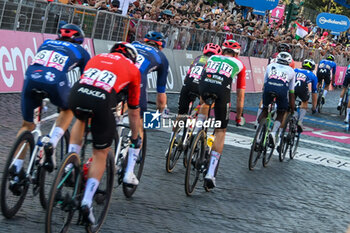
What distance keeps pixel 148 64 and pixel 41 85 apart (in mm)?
1929

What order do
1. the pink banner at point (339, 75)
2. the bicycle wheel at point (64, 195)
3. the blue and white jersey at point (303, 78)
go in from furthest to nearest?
the pink banner at point (339, 75) → the blue and white jersey at point (303, 78) → the bicycle wheel at point (64, 195)

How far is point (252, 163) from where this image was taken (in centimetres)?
1092

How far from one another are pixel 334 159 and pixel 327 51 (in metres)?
27.7

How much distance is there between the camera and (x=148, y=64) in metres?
7.99

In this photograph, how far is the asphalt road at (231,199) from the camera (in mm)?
6734

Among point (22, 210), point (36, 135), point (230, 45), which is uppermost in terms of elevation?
point (230, 45)

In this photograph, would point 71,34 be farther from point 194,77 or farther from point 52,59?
point 194,77

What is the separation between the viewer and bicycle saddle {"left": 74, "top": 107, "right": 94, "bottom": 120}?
554cm

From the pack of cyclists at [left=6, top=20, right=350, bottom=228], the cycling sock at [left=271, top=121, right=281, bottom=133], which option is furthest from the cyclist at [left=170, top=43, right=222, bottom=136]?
the cycling sock at [left=271, top=121, right=281, bottom=133]

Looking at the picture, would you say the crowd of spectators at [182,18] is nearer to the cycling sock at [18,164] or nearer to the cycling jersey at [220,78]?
the cycling jersey at [220,78]

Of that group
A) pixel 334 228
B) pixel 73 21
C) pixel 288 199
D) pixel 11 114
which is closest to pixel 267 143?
pixel 288 199

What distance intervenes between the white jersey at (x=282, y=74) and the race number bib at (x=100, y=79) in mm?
6240

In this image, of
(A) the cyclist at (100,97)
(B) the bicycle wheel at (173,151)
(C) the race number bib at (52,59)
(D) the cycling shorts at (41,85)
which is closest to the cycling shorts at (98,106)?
(A) the cyclist at (100,97)

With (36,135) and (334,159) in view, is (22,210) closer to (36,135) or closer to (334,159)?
(36,135)
